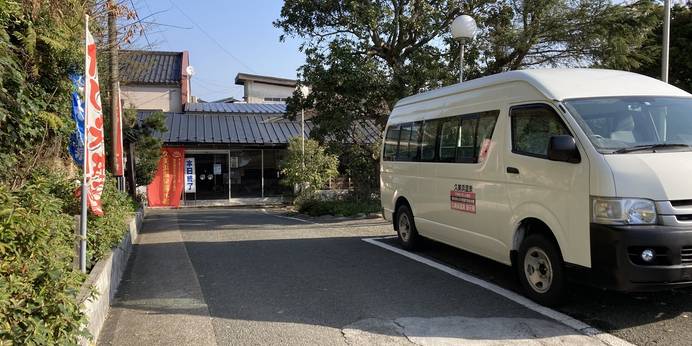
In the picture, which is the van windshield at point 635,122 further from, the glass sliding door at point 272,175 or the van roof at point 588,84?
the glass sliding door at point 272,175

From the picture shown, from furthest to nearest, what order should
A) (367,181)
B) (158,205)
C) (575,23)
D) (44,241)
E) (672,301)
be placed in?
(158,205) → (367,181) → (575,23) → (672,301) → (44,241)

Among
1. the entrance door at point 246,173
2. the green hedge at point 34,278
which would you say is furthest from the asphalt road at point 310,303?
the entrance door at point 246,173

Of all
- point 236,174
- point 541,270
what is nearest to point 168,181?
point 236,174

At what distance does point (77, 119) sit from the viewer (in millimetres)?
6168

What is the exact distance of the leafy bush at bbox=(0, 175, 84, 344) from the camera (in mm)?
3219

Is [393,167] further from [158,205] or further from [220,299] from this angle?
[158,205]

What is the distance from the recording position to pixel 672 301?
5.40 metres

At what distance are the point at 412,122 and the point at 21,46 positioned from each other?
547 cm

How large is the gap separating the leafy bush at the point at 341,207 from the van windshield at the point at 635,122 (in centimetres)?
993

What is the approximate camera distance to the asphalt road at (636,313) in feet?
15.1

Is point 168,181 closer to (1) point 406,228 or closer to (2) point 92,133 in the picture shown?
(1) point 406,228

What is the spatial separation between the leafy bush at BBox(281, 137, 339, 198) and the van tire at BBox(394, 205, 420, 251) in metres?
11.4

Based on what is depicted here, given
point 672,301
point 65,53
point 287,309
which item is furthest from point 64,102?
point 672,301

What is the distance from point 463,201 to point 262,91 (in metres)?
32.8
